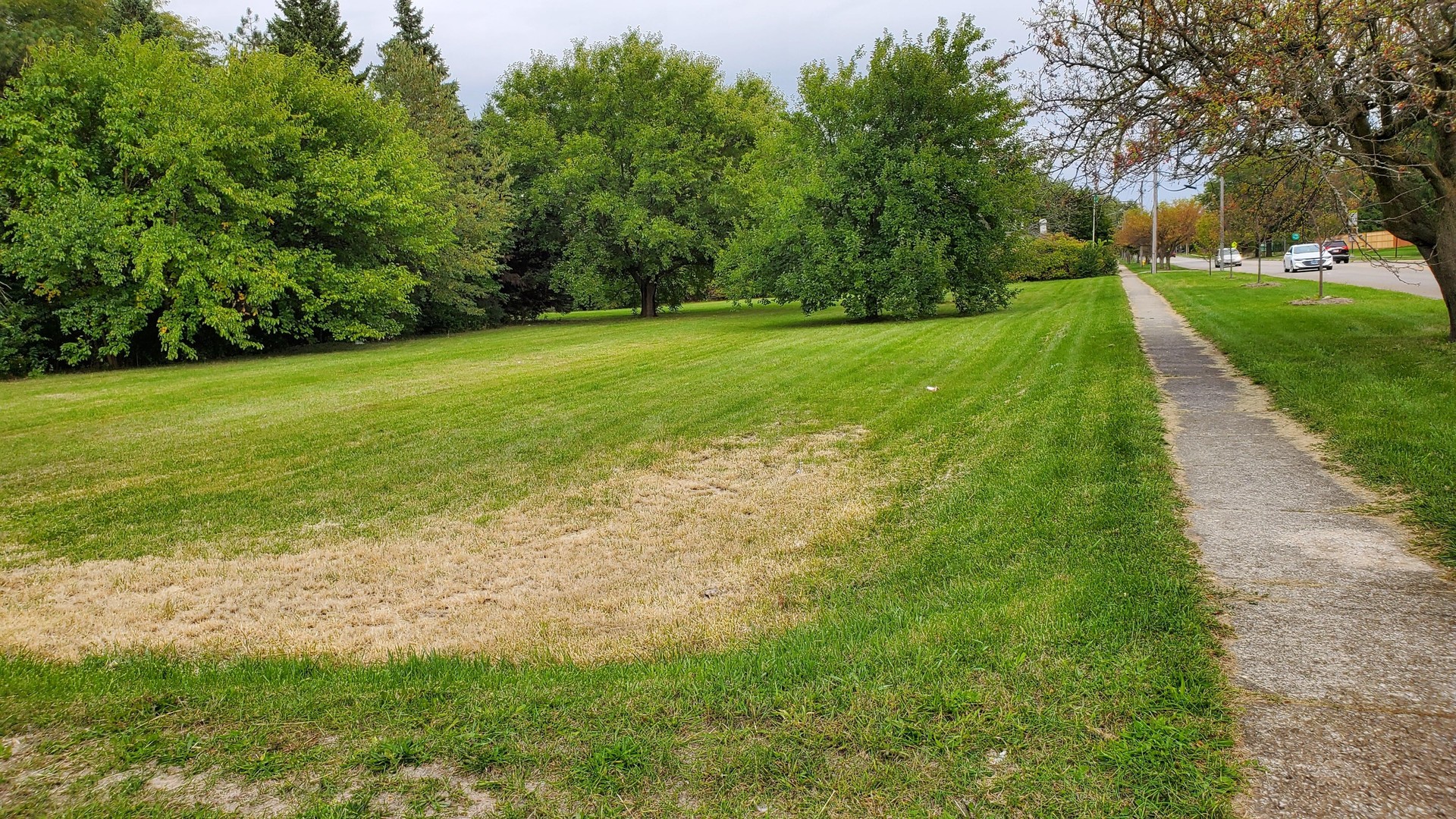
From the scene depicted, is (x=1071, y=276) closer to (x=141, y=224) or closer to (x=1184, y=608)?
(x=141, y=224)

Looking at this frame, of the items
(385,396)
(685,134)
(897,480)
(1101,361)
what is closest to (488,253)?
(685,134)

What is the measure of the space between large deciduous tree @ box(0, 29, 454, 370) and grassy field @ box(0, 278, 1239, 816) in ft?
32.3

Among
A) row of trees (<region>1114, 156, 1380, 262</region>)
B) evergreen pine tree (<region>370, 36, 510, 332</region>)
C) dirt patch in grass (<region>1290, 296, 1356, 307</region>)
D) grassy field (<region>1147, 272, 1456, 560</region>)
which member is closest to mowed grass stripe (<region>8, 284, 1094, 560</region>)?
grassy field (<region>1147, 272, 1456, 560</region>)

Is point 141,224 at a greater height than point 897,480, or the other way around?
point 141,224

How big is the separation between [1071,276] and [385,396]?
46.6m

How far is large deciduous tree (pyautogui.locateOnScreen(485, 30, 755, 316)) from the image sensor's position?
30.2 meters

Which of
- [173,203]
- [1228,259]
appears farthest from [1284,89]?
[1228,259]

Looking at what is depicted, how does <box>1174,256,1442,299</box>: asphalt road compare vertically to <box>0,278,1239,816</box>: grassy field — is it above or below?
above

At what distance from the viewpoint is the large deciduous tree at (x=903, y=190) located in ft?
71.6

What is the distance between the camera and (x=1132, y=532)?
432 cm

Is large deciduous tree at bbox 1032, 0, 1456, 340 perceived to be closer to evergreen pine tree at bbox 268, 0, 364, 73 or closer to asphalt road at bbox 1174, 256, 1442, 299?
asphalt road at bbox 1174, 256, 1442, 299

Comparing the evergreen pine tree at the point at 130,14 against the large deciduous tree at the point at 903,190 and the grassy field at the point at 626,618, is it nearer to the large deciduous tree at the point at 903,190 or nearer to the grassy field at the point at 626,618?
the large deciduous tree at the point at 903,190

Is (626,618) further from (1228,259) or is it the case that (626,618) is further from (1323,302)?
(1228,259)

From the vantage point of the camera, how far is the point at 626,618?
12.9 ft
